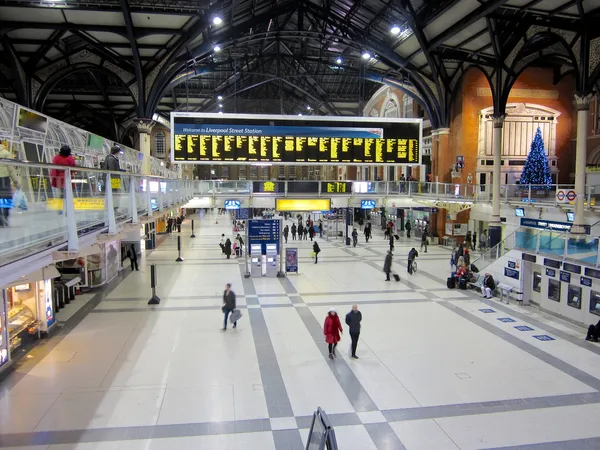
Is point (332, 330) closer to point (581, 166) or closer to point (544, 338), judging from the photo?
point (544, 338)

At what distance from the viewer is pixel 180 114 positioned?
2189cm

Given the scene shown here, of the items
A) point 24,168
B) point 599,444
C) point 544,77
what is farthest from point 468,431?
point 544,77

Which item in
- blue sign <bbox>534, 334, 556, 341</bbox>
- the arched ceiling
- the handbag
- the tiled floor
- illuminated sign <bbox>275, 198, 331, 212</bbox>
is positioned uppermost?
Result: the arched ceiling

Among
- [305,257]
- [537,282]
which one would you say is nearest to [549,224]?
[537,282]

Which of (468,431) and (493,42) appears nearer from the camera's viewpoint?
(468,431)

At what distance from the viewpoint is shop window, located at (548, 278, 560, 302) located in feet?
47.5

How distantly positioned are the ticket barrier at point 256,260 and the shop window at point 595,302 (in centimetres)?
1223

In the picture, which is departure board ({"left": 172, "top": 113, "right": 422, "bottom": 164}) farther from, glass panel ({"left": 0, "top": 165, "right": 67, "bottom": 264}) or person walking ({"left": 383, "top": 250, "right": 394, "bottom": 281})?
glass panel ({"left": 0, "top": 165, "right": 67, "bottom": 264})

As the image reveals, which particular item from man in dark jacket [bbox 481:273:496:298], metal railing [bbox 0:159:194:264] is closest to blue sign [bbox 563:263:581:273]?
man in dark jacket [bbox 481:273:496:298]

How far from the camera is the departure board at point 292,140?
22.2 meters

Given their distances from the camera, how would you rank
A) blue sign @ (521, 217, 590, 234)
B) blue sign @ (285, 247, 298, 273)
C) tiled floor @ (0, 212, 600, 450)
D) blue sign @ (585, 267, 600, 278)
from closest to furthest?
tiled floor @ (0, 212, 600, 450)
blue sign @ (585, 267, 600, 278)
blue sign @ (521, 217, 590, 234)
blue sign @ (285, 247, 298, 273)

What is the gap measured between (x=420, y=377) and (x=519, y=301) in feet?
27.0

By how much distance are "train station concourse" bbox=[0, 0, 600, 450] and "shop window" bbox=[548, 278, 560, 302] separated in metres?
0.23

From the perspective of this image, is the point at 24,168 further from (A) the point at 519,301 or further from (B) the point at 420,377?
(A) the point at 519,301
